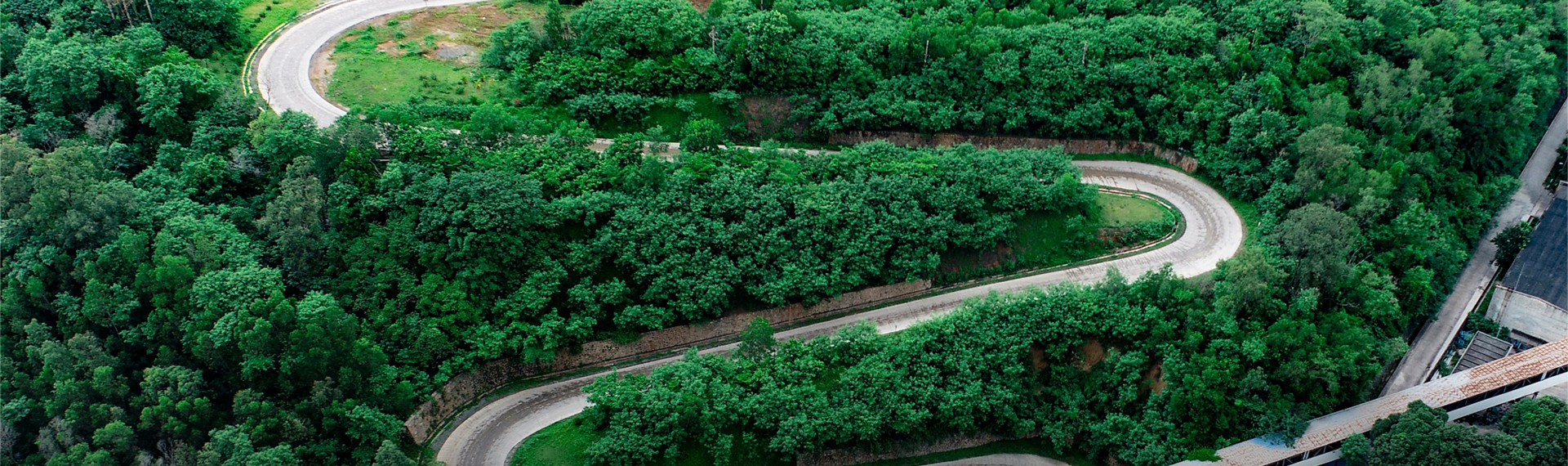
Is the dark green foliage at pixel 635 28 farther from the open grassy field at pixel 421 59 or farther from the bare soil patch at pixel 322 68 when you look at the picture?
the bare soil patch at pixel 322 68

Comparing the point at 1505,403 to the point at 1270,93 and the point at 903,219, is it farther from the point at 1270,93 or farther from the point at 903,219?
the point at 903,219

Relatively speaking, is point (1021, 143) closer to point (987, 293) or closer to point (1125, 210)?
point (1125, 210)

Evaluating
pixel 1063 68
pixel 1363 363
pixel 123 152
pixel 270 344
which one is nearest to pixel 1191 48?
pixel 1063 68

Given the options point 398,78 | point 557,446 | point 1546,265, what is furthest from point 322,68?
point 1546,265

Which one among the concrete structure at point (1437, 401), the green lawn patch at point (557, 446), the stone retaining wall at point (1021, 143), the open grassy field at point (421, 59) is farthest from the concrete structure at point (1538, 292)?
the open grassy field at point (421, 59)

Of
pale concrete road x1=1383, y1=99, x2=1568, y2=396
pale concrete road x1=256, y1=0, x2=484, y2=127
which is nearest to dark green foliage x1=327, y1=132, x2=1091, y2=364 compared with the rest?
pale concrete road x1=256, y1=0, x2=484, y2=127

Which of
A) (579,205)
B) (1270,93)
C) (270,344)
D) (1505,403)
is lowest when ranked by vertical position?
(1505,403)
